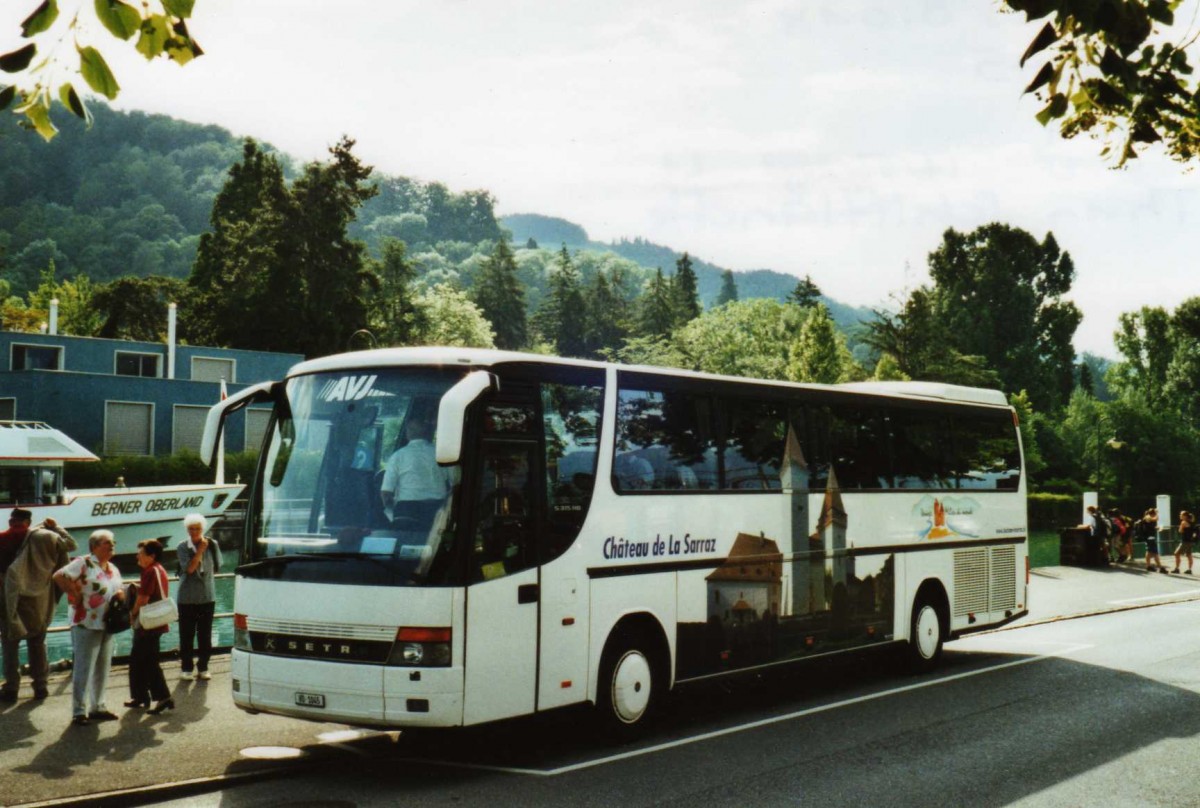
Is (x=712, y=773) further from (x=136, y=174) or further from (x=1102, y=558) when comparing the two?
(x=136, y=174)

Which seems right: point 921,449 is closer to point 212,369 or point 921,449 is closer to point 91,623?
point 91,623

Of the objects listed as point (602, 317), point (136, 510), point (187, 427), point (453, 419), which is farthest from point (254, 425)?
point (602, 317)

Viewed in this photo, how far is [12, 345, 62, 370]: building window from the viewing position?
51.9m

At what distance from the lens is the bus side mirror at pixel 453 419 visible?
8.24 metres

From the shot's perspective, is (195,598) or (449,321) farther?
(449,321)

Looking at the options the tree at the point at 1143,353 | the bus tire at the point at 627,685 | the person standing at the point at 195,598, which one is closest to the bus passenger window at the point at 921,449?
the bus tire at the point at 627,685

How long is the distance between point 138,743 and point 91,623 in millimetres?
1440

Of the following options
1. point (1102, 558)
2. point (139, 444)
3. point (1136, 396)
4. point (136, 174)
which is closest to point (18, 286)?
point (136, 174)

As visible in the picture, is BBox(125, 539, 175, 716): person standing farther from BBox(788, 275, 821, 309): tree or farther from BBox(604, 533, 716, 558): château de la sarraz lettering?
BBox(788, 275, 821, 309): tree

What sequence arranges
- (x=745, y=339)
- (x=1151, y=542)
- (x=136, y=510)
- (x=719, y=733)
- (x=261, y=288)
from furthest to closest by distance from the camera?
1. (x=745, y=339)
2. (x=261, y=288)
3. (x=136, y=510)
4. (x=1151, y=542)
5. (x=719, y=733)

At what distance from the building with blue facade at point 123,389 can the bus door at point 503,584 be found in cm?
4169

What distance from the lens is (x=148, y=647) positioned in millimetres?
11414

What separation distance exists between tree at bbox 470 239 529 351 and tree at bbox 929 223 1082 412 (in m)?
55.5

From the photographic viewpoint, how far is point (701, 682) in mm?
11805
